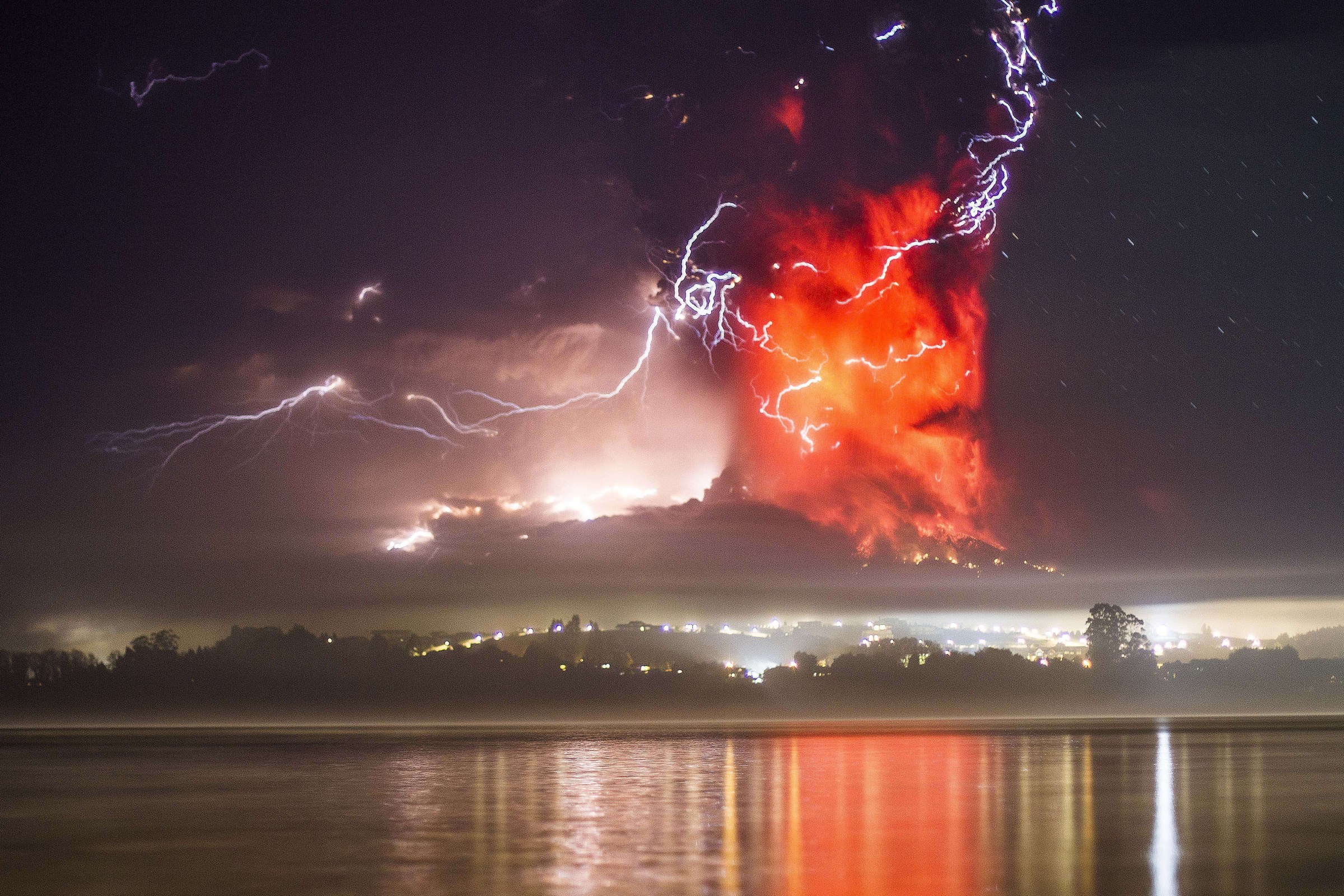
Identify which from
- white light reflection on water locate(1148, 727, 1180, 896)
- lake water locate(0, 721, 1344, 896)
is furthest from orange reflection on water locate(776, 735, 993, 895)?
white light reflection on water locate(1148, 727, 1180, 896)

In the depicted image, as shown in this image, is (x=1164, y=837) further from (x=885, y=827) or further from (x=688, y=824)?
(x=688, y=824)

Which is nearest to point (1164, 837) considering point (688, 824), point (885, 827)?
point (885, 827)

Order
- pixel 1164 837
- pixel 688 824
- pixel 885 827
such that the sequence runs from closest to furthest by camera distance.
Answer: pixel 1164 837
pixel 885 827
pixel 688 824

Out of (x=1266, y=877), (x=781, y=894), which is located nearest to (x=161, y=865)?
(x=781, y=894)

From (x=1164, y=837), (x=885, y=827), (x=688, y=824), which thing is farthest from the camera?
(x=688, y=824)

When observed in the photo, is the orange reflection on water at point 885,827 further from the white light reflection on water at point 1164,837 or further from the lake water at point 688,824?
the white light reflection on water at point 1164,837

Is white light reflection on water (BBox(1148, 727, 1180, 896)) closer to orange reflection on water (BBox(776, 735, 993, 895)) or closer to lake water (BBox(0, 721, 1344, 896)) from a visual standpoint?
lake water (BBox(0, 721, 1344, 896))

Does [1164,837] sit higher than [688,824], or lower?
higher
